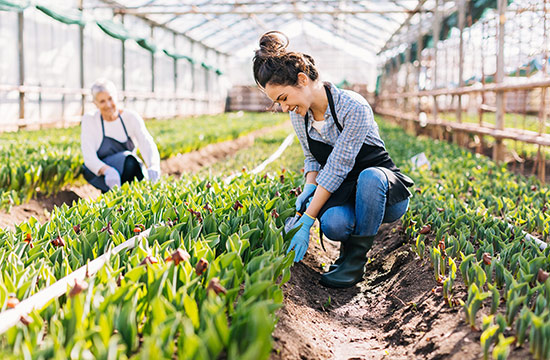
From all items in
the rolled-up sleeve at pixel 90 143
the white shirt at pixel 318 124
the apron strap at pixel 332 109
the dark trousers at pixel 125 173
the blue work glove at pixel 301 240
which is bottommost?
the blue work glove at pixel 301 240

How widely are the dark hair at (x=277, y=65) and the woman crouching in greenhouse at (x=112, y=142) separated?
2.00 metres

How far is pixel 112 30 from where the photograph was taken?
13.5m

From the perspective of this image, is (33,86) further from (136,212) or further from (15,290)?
(15,290)

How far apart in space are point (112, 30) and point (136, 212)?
12043 millimetres

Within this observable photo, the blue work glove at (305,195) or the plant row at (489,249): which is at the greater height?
the blue work glove at (305,195)

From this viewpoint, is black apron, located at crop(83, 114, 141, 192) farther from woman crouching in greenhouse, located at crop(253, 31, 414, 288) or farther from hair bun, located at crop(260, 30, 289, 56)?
hair bun, located at crop(260, 30, 289, 56)

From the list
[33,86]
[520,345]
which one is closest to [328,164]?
[520,345]

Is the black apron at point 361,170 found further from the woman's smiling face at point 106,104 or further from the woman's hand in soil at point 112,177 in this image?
the woman's smiling face at point 106,104

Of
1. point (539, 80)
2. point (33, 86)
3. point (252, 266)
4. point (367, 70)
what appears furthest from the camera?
point (367, 70)

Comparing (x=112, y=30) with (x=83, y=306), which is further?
(x=112, y=30)

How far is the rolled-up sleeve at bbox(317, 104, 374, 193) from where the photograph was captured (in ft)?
8.77

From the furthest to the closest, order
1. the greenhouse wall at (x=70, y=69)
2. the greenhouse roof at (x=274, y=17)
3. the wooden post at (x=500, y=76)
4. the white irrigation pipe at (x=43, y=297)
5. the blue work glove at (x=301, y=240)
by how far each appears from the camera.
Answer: the greenhouse roof at (x=274, y=17) < the greenhouse wall at (x=70, y=69) < the wooden post at (x=500, y=76) < the blue work glove at (x=301, y=240) < the white irrigation pipe at (x=43, y=297)

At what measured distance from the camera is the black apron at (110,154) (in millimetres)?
4582

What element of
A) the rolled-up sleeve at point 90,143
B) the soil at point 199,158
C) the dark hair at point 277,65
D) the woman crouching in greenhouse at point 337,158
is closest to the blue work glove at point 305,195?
the woman crouching in greenhouse at point 337,158
